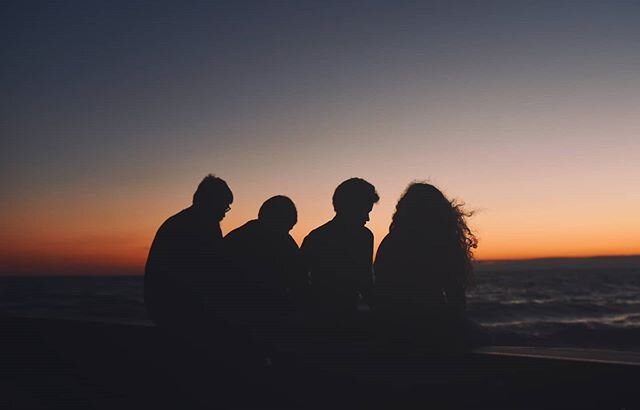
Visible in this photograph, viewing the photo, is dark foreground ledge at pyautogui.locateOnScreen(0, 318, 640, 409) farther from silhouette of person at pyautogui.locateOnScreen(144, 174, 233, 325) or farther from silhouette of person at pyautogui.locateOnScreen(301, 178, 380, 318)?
silhouette of person at pyautogui.locateOnScreen(301, 178, 380, 318)

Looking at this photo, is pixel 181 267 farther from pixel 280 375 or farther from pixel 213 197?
pixel 280 375

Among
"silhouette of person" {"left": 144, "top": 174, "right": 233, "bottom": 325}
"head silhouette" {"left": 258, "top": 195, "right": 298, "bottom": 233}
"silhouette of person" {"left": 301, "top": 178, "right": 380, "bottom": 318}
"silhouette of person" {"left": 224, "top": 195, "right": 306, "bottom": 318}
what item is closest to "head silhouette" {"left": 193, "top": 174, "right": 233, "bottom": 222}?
"silhouette of person" {"left": 144, "top": 174, "right": 233, "bottom": 325}

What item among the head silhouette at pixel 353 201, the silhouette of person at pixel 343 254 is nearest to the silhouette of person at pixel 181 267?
the silhouette of person at pixel 343 254

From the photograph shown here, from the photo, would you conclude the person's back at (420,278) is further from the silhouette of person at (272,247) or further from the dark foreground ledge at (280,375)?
the dark foreground ledge at (280,375)

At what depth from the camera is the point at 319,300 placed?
4098 mm

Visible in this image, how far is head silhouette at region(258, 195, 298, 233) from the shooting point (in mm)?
4199

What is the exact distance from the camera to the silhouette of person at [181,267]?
3.15 meters

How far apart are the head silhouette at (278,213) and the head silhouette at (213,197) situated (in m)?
0.49

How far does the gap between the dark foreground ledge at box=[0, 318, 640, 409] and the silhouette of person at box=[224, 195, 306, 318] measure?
0.93 metres

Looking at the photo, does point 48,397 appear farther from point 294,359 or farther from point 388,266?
point 388,266

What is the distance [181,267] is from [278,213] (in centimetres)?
116

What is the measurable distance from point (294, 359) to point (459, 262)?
4.51ft

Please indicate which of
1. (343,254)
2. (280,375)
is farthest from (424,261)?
(280,375)

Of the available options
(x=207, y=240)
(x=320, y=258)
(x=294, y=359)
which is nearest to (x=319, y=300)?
(x=320, y=258)
